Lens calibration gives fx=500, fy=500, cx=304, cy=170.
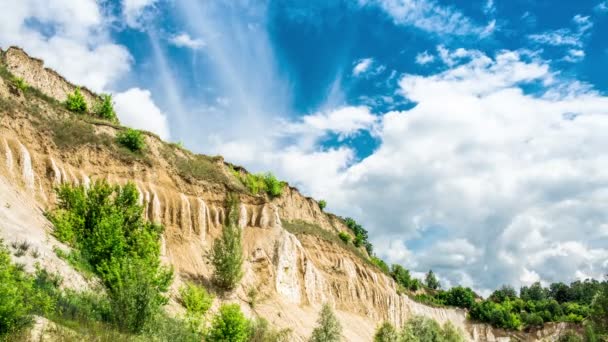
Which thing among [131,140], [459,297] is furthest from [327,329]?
[459,297]

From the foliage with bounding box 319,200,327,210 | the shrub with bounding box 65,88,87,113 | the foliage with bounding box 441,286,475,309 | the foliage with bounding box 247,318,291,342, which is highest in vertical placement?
the foliage with bounding box 319,200,327,210

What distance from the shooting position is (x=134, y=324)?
21016 millimetres

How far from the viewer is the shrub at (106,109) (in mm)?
55509

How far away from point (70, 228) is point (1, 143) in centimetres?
831

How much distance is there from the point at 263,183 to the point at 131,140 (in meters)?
28.4

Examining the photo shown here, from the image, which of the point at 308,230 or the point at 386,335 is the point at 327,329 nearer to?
the point at 386,335

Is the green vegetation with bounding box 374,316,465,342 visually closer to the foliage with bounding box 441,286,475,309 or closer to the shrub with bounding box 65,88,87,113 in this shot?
the shrub with bounding box 65,88,87,113

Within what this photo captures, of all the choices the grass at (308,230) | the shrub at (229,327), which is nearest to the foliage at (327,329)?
the shrub at (229,327)

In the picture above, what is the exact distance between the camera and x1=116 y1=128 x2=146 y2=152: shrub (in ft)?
155

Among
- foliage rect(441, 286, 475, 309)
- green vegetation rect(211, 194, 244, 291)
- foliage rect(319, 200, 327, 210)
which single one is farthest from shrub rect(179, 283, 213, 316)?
foliage rect(441, 286, 475, 309)

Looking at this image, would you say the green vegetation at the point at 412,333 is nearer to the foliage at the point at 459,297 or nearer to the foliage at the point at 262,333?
the foliage at the point at 262,333

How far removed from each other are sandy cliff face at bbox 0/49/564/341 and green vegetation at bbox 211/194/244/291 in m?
1.24

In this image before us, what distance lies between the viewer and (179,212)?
47375 millimetres

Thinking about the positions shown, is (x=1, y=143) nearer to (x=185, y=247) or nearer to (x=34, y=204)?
(x=34, y=204)
